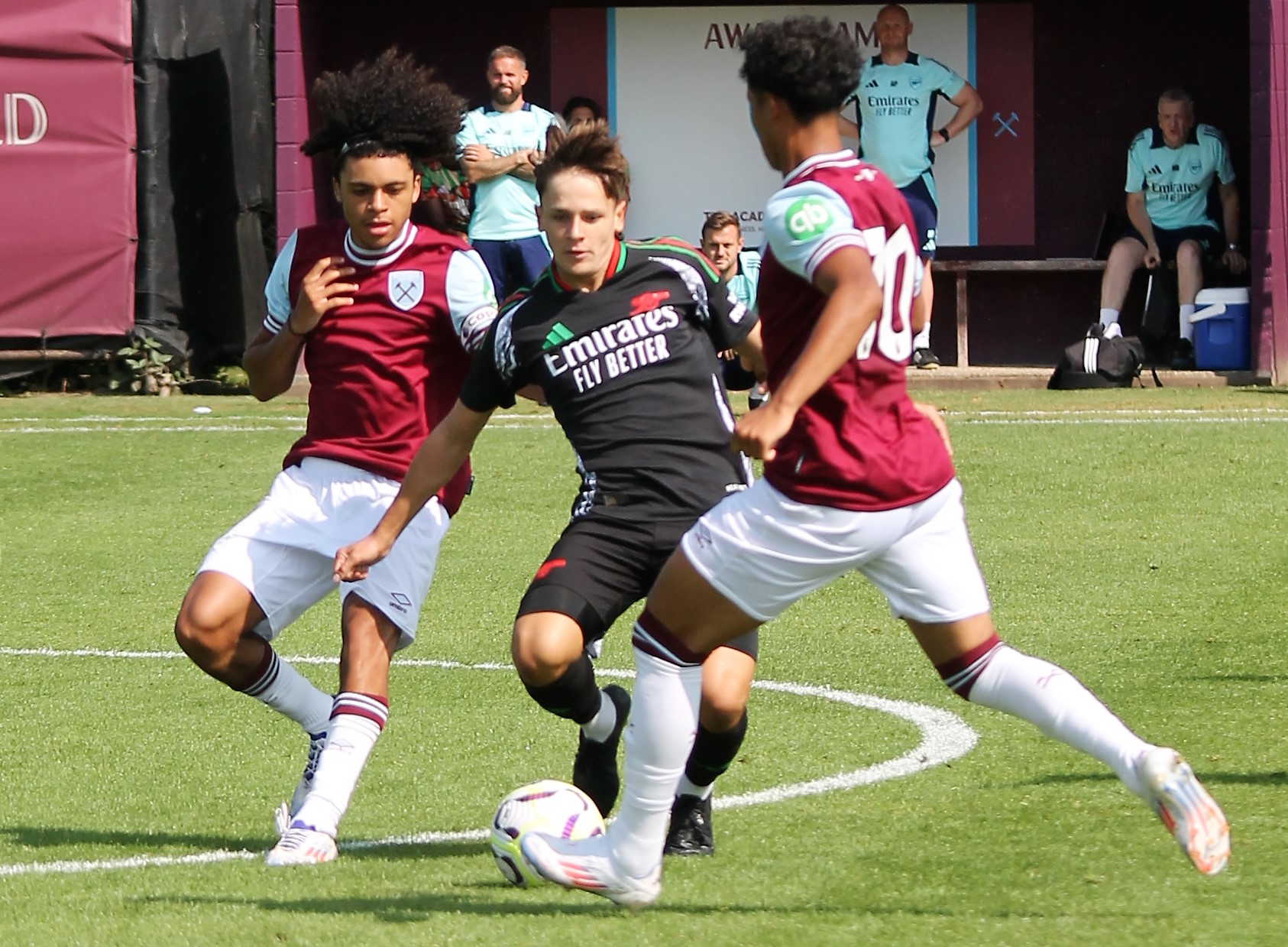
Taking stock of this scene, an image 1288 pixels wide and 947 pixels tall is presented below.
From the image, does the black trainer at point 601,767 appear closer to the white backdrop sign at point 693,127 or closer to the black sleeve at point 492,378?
the black sleeve at point 492,378

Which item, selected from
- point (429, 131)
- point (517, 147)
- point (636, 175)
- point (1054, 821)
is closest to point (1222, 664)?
point (1054, 821)

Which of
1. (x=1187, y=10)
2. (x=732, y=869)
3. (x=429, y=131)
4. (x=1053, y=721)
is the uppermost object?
(x=1187, y=10)

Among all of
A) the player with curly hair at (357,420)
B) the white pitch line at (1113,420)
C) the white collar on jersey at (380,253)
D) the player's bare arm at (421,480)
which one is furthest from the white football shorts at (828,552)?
the white pitch line at (1113,420)

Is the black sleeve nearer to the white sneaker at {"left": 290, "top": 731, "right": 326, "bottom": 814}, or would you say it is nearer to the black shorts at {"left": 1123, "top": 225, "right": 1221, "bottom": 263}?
the white sneaker at {"left": 290, "top": 731, "right": 326, "bottom": 814}

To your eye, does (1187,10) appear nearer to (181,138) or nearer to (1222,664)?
(181,138)

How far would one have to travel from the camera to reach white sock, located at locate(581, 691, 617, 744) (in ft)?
17.2

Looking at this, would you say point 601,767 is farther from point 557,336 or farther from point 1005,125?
point 1005,125

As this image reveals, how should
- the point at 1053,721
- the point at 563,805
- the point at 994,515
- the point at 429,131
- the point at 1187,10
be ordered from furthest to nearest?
the point at 1187,10 < the point at 994,515 < the point at 429,131 < the point at 563,805 < the point at 1053,721

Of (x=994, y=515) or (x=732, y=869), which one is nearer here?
(x=732, y=869)

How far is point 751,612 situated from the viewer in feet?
13.8

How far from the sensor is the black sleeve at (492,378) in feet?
16.2

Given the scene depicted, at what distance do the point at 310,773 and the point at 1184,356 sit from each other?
35.4 ft

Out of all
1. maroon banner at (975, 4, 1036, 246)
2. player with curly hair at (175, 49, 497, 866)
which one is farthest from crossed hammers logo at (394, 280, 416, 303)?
maroon banner at (975, 4, 1036, 246)

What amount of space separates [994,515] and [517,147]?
5.21 meters
